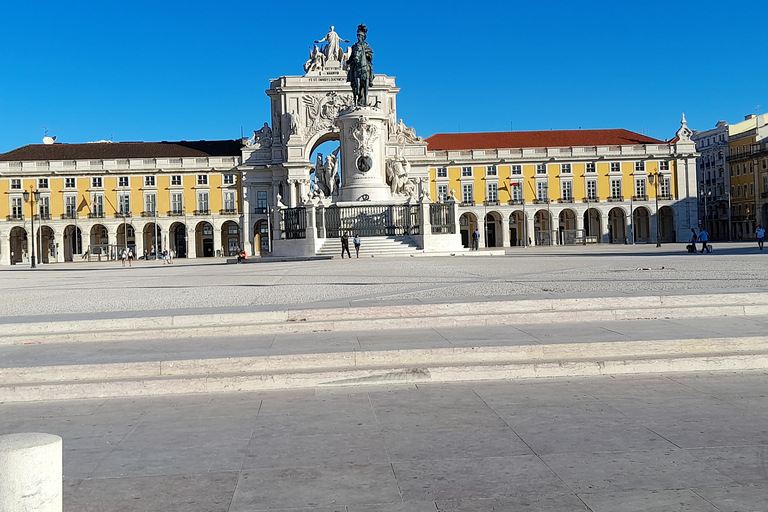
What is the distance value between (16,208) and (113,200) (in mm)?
9422

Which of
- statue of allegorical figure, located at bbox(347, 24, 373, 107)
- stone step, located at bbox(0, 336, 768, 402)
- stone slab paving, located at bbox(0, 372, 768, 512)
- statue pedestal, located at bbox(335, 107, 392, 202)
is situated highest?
statue of allegorical figure, located at bbox(347, 24, 373, 107)

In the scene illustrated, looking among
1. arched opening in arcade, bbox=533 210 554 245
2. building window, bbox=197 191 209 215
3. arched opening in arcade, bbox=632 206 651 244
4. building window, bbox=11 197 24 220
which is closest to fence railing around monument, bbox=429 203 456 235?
arched opening in arcade, bbox=533 210 554 245

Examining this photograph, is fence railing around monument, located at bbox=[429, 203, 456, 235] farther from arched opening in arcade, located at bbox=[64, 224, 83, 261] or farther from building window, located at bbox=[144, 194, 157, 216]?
arched opening in arcade, located at bbox=[64, 224, 83, 261]

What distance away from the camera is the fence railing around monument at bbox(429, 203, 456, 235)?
114 ft

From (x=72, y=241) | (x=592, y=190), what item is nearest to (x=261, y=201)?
(x=72, y=241)

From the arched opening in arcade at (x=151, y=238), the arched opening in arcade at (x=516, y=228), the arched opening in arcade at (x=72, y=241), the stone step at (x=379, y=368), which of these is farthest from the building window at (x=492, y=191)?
the stone step at (x=379, y=368)

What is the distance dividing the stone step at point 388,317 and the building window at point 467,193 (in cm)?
6969

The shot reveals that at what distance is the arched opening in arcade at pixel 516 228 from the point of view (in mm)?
80188

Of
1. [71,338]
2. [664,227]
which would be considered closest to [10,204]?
[664,227]

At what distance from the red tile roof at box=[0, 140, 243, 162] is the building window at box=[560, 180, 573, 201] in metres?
34.1

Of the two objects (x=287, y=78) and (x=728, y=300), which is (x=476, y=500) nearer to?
(x=728, y=300)

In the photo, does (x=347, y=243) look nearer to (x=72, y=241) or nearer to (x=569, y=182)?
(x=569, y=182)

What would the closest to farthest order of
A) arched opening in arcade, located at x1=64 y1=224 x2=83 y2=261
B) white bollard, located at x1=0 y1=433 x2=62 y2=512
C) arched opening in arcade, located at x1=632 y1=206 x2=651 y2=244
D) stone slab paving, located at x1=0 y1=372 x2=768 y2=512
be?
white bollard, located at x1=0 y1=433 x2=62 y2=512 < stone slab paving, located at x1=0 y1=372 x2=768 y2=512 < arched opening in arcade, located at x1=64 y1=224 x2=83 y2=261 < arched opening in arcade, located at x1=632 y1=206 x2=651 y2=244

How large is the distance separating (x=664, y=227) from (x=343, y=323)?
254 ft
